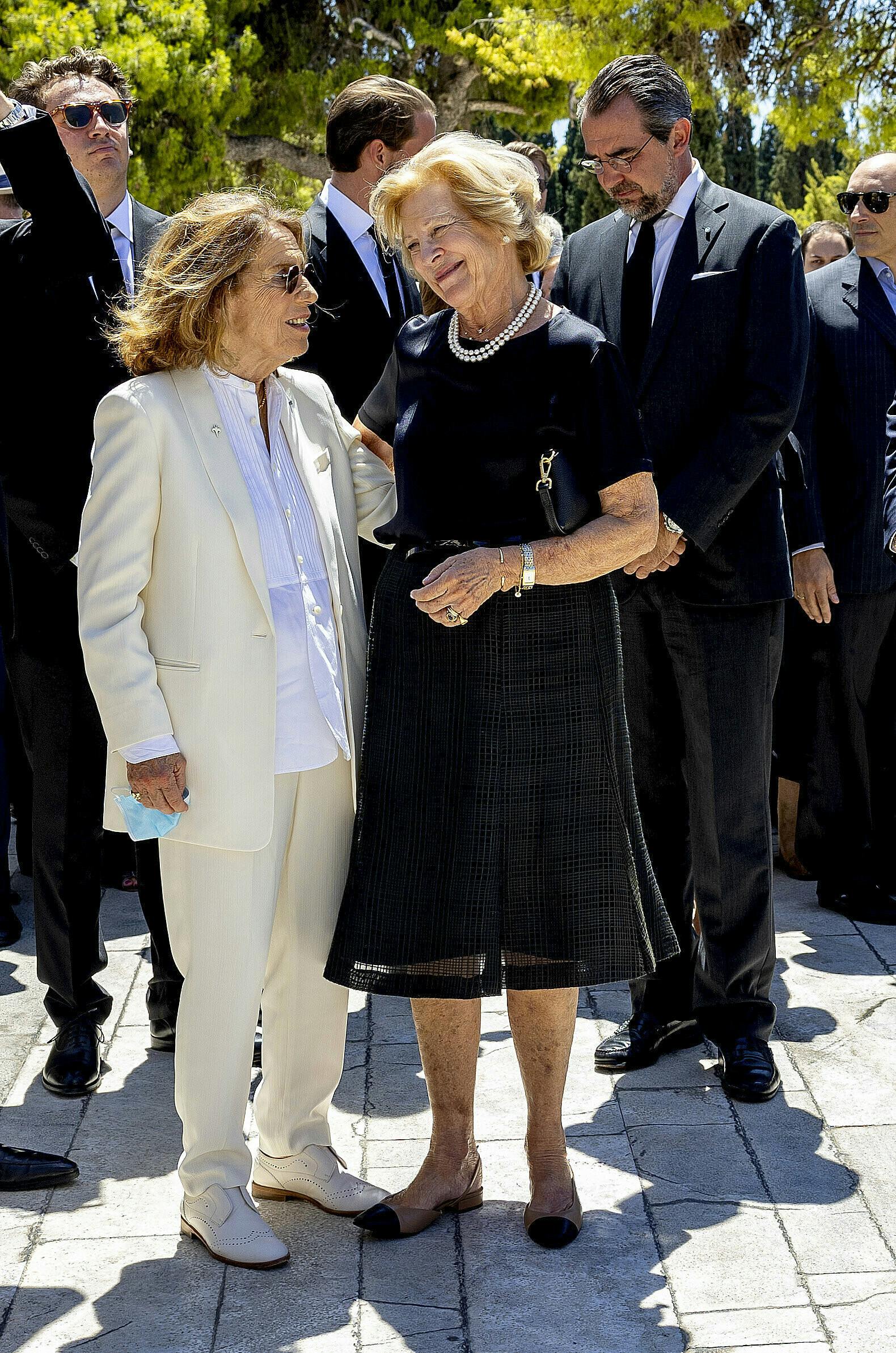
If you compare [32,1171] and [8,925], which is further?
[8,925]

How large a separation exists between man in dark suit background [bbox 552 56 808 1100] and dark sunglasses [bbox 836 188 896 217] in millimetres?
1208

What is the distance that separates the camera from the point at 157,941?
13.3ft

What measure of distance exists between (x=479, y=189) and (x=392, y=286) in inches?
52.5

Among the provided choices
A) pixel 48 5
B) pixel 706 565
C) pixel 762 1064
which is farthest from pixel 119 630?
pixel 48 5

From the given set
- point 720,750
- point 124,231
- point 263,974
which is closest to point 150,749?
point 263,974

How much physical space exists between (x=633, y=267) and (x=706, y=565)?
2.57 feet

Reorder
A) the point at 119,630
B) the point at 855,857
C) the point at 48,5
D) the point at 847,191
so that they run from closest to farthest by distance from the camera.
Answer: the point at 119,630
the point at 847,191
the point at 855,857
the point at 48,5

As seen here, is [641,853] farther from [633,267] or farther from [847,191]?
[847,191]

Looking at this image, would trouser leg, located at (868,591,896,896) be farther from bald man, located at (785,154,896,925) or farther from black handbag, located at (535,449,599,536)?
black handbag, located at (535,449,599,536)

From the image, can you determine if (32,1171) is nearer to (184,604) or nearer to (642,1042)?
(184,604)

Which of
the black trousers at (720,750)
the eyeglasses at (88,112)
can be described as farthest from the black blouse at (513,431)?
the eyeglasses at (88,112)

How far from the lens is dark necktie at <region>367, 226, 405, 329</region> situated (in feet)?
13.5

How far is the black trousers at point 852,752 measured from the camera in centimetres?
513

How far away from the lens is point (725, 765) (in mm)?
3732
